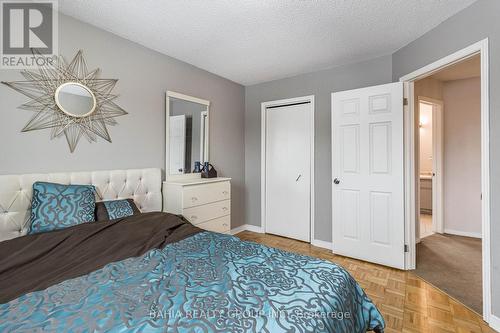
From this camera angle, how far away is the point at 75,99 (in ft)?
6.97

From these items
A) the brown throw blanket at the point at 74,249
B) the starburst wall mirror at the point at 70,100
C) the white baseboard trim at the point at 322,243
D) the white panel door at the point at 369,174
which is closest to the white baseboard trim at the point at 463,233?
the white panel door at the point at 369,174

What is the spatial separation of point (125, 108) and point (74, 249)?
4.98 feet

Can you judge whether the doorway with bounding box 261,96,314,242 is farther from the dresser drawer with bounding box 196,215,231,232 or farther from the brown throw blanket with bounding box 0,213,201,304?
the brown throw blanket with bounding box 0,213,201,304

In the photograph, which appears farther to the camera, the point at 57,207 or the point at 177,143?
the point at 177,143

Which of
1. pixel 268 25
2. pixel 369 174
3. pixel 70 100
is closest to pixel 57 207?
pixel 70 100

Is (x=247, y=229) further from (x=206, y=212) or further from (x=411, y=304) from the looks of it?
(x=411, y=304)

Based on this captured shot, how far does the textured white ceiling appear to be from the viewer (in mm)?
2008

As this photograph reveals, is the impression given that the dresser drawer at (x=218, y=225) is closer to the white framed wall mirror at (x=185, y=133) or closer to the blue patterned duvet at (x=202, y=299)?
the white framed wall mirror at (x=185, y=133)

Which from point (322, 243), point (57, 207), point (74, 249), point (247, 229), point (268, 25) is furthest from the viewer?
point (247, 229)

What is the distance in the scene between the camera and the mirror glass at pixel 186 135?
9.82 ft

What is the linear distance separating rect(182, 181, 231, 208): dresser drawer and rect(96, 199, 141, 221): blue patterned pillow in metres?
0.67

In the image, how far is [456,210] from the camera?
13.0 feet

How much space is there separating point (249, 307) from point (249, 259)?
447 millimetres

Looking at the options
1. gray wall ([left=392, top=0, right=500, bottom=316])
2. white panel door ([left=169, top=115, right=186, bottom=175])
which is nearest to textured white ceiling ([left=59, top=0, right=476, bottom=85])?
gray wall ([left=392, top=0, right=500, bottom=316])
